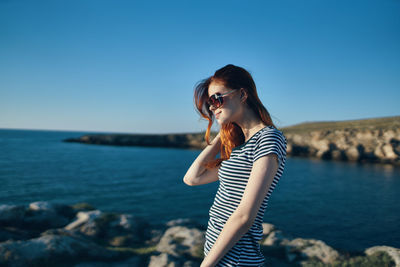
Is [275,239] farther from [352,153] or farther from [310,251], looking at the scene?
[352,153]

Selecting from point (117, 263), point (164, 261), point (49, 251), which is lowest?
point (117, 263)

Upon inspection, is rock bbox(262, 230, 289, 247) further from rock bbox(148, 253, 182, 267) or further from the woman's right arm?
the woman's right arm

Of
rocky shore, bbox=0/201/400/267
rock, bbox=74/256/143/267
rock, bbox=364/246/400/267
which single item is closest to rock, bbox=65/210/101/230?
rocky shore, bbox=0/201/400/267

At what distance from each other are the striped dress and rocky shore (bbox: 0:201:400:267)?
5700mm

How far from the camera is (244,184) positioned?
5.67 feet

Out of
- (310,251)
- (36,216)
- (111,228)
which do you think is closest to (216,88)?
(310,251)

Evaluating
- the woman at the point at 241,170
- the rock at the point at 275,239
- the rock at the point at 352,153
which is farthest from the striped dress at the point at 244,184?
the rock at the point at 352,153

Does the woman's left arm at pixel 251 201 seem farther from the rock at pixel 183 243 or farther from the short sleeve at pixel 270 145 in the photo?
the rock at pixel 183 243

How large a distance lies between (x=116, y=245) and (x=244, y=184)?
31.2ft

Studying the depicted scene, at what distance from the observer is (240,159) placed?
177cm

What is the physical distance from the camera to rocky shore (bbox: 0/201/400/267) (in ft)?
21.5

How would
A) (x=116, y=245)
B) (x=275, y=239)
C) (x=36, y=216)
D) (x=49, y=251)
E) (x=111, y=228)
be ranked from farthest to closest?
(x=36, y=216) → (x=111, y=228) → (x=116, y=245) → (x=275, y=239) → (x=49, y=251)

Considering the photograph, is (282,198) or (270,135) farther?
(282,198)

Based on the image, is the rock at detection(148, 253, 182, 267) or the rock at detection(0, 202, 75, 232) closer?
the rock at detection(148, 253, 182, 267)
